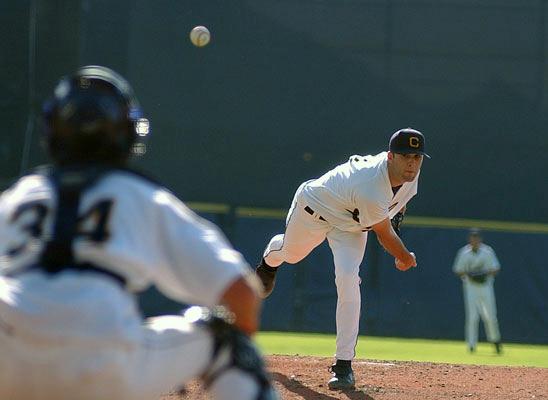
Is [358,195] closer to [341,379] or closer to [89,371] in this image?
[341,379]

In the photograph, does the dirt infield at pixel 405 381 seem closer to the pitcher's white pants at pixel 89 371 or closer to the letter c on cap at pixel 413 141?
the letter c on cap at pixel 413 141

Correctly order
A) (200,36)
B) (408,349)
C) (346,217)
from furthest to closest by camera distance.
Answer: (200,36), (408,349), (346,217)

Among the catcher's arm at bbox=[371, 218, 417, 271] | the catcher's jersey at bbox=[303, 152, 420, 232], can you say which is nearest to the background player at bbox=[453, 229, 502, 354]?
the catcher's jersey at bbox=[303, 152, 420, 232]

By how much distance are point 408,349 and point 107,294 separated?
12.2 meters

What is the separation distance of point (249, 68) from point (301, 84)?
107 cm

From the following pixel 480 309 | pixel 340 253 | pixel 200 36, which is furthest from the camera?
pixel 200 36

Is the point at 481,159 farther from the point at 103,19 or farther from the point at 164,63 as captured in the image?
the point at 103,19

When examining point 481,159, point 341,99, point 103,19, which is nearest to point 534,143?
point 481,159

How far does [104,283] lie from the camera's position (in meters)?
2.66

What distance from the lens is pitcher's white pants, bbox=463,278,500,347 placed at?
48.5ft

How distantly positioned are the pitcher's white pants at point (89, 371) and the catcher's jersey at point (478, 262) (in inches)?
503

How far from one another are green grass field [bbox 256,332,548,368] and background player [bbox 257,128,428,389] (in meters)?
4.49

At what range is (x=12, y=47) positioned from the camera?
68.8ft

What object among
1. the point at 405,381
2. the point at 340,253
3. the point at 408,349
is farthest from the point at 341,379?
the point at 408,349
